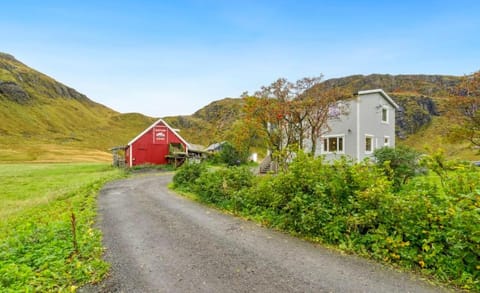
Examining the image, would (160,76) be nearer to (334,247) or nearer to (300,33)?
(300,33)

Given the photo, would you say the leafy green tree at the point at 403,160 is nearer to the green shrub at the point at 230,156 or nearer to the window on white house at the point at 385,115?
the window on white house at the point at 385,115

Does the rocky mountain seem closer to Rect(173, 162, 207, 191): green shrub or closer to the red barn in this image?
the red barn

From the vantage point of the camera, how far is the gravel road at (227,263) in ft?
10.6

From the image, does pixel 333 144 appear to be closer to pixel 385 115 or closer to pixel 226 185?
pixel 385 115

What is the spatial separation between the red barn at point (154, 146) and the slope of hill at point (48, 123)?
32.6 metres

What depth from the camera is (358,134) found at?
57.5 feet

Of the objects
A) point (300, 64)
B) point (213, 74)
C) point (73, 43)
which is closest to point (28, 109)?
point (73, 43)

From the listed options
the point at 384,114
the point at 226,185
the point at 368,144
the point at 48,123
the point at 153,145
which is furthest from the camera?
the point at 48,123

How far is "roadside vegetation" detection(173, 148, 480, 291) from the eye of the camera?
319 centimetres

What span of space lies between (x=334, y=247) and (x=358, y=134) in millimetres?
15050

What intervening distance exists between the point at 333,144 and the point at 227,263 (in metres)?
17.0

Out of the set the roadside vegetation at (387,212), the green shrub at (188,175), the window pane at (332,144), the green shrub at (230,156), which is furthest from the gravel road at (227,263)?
the green shrub at (230,156)

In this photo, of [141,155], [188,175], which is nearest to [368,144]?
[188,175]

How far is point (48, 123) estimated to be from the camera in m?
105
